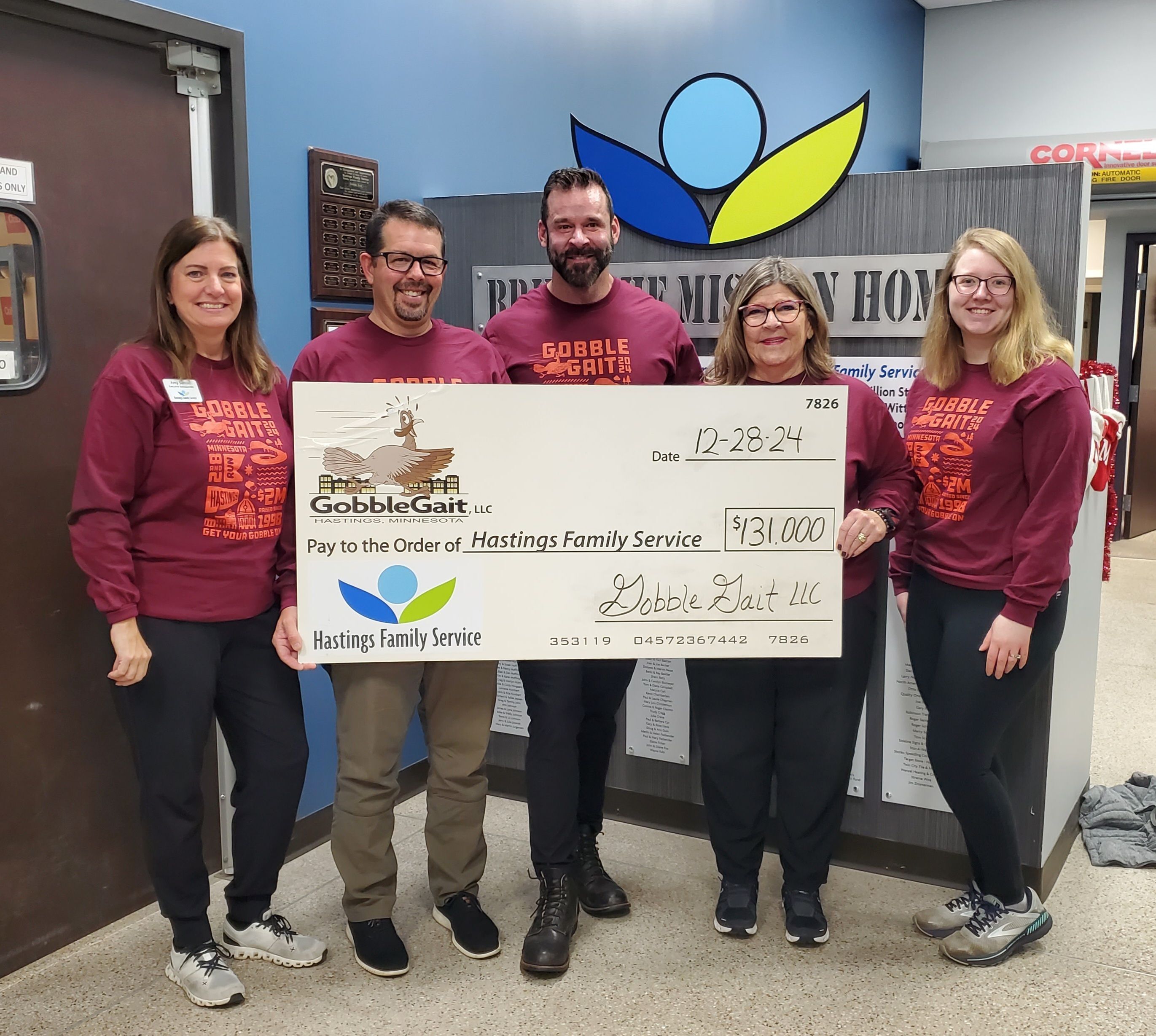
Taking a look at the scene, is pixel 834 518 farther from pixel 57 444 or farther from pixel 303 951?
pixel 57 444

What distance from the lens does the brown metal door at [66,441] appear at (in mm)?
2041

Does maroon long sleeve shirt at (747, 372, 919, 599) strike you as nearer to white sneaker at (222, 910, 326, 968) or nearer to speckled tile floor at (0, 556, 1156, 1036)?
speckled tile floor at (0, 556, 1156, 1036)

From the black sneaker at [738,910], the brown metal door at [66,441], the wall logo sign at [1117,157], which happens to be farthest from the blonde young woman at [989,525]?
the wall logo sign at [1117,157]

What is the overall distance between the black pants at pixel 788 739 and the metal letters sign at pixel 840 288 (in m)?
0.64

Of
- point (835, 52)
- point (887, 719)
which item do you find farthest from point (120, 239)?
point (835, 52)

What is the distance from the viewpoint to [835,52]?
5.70 m

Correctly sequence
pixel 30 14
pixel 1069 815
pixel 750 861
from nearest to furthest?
1. pixel 30 14
2. pixel 750 861
3. pixel 1069 815

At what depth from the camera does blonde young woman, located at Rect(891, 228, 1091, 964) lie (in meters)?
1.93

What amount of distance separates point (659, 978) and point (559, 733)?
1.75ft

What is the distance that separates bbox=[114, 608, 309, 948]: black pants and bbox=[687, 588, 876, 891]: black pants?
86cm

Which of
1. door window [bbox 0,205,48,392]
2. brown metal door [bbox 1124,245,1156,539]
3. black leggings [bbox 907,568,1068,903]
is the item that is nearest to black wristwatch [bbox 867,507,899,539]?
black leggings [bbox 907,568,1068,903]

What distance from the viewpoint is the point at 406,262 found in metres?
1.96

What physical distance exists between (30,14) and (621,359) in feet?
4.29

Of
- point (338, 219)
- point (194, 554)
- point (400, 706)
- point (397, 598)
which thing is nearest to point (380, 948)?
point (400, 706)
